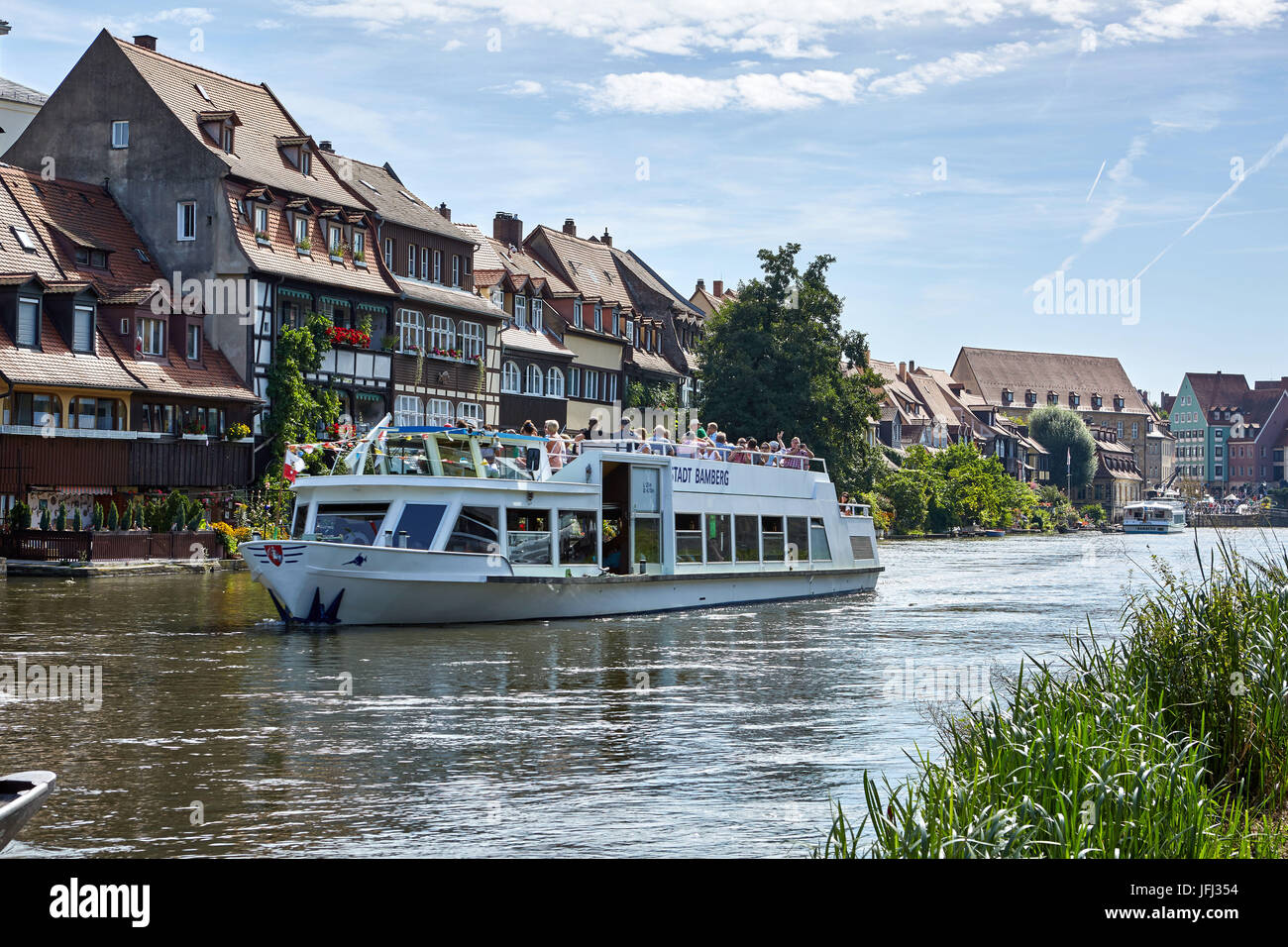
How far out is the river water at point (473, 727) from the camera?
10945 millimetres

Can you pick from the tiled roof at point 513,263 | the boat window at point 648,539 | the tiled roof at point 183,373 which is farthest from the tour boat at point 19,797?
the tiled roof at point 513,263

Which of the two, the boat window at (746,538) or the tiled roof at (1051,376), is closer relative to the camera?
the boat window at (746,538)

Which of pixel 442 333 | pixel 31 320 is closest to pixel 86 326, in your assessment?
pixel 31 320

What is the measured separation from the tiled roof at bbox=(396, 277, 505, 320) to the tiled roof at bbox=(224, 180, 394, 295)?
144 cm

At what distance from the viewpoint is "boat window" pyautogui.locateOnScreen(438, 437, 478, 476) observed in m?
26.6

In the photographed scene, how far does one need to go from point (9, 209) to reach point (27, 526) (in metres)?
10.5

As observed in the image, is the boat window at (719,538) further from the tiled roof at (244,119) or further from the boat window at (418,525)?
the tiled roof at (244,119)

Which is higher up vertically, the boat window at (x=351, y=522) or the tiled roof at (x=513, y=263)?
the tiled roof at (x=513, y=263)

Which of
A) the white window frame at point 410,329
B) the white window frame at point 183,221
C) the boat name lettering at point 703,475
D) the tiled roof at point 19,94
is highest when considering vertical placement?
the tiled roof at point 19,94

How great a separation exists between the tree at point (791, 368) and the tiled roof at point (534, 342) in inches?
269

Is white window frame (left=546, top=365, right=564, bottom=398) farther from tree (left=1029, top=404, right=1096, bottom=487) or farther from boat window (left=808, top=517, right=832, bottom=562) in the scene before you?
tree (left=1029, top=404, right=1096, bottom=487)

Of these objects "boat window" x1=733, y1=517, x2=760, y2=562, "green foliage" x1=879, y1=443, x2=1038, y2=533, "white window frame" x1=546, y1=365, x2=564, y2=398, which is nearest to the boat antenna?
"boat window" x1=733, y1=517, x2=760, y2=562

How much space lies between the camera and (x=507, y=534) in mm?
26781
